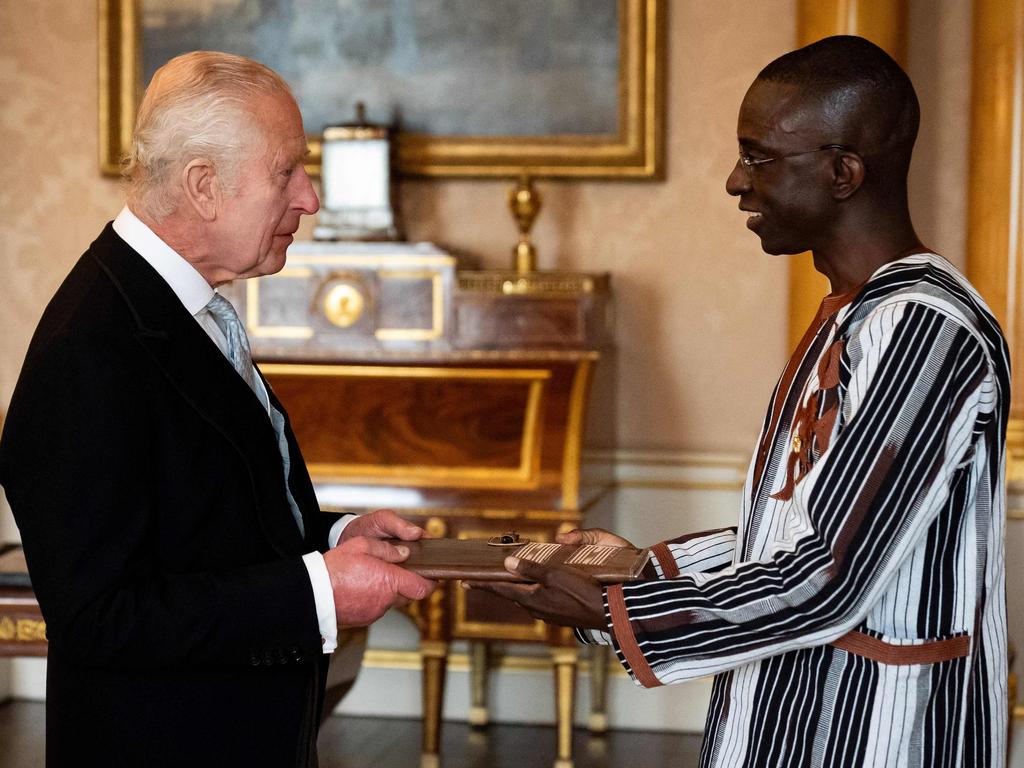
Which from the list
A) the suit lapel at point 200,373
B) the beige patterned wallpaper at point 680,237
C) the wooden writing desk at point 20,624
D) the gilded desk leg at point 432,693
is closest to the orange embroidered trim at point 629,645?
the suit lapel at point 200,373

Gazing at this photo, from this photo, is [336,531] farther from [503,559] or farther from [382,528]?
[503,559]

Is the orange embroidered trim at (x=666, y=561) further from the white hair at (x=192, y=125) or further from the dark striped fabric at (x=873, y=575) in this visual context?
the white hair at (x=192, y=125)

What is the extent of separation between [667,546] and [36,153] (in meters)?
3.95

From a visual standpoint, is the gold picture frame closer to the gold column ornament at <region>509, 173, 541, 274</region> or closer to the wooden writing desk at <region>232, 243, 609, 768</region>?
the gold column ornament at <region>509, 173, 541, 274</region>

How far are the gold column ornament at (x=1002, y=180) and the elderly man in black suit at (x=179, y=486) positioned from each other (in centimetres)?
314

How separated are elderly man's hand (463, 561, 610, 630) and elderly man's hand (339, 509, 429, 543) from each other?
1.17 feet

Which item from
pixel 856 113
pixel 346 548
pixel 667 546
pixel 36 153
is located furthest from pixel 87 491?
pixel 36 153

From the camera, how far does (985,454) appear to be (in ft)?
5.68

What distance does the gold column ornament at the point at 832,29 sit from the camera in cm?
452

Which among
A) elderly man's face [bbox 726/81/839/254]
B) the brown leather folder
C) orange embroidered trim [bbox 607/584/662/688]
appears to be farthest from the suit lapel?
elderly man's face [bbox 726/81/839/254]

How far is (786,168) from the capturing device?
6.16ft

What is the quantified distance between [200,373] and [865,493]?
962 millimetres

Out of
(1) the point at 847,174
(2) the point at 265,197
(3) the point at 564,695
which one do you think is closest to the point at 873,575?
(1) the point at 847,174

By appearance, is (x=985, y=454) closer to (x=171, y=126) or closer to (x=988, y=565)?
(x=988, y=565)
